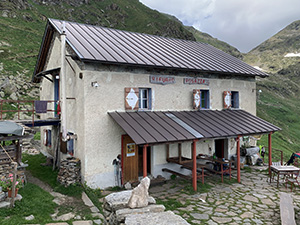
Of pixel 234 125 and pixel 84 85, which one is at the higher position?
pixel 84 85

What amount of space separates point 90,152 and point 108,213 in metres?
4.39

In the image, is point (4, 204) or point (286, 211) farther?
point (286, 211)

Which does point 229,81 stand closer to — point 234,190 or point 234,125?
point 234,125

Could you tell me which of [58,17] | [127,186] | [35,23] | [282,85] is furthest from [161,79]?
[282,85]

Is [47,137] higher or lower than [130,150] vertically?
higher

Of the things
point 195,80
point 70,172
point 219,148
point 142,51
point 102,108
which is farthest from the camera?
point 219,148

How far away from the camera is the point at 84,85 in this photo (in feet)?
33.3

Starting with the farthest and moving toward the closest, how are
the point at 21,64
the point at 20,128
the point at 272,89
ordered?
1. the point at 272,89
2. the point at 21,64
3. the point at 20,128

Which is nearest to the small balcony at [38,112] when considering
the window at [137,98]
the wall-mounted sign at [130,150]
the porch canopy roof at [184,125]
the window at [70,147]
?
the window at [70,147]

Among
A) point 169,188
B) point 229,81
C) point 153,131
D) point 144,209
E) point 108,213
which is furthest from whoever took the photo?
point 229,81

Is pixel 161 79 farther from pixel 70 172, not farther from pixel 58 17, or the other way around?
pixel 58 17

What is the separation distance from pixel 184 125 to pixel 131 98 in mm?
2705

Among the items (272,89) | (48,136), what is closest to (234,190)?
(48,136)

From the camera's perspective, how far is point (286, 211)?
791 centimetres
